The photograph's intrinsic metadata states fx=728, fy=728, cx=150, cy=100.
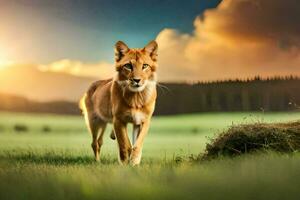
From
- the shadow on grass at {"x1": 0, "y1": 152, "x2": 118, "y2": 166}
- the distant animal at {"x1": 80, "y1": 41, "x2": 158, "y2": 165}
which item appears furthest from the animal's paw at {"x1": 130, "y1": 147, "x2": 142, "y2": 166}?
the shadow on grass at {"x1": 0, "y1": 152, "x2": 118, "y2": 166}

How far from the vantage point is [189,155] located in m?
7.62

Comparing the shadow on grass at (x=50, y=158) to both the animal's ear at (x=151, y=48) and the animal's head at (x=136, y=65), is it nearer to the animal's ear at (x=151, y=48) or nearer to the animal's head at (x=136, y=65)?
the animal's head at (x=136, y=65)

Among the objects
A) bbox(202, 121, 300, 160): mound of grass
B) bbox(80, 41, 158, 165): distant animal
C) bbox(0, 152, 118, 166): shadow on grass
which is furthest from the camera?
bbox(0, 152, 118, 166): shadow on grass

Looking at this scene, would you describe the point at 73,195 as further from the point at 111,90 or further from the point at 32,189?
the point at 111,90

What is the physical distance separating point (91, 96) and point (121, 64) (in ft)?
4.40

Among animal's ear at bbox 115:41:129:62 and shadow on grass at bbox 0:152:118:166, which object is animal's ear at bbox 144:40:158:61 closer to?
Answer: animal's ear at bbox 115:41:129:62

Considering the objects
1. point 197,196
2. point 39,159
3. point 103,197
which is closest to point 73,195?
point 103,197

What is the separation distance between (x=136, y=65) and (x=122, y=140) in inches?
30.5

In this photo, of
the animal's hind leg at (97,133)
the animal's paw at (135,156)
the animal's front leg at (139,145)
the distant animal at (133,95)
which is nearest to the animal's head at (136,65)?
the distant animal at (133,95)

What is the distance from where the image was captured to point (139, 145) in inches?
285

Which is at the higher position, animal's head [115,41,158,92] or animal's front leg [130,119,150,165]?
animal's head [115,41,158,92]

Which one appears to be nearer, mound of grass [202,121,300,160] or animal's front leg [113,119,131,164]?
mound of grass [202,121,300,160]

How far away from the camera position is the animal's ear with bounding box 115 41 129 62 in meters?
7.21

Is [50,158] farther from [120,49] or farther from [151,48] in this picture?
[151,48]
